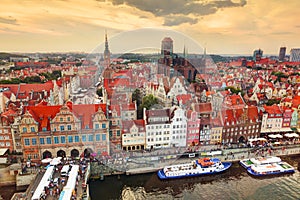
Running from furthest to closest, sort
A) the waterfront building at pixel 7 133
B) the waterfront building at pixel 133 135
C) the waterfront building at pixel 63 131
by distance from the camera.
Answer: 1. the waterfront building at pixel 133 135
2. the waterfront building at pixel 7 133
3. the waterfront building at pixel 63 131

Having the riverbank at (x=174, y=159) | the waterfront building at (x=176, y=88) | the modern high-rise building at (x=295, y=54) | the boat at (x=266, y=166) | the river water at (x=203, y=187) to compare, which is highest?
the modern high-rise building at (x=295, y=54)

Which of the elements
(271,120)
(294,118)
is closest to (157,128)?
(271,120)

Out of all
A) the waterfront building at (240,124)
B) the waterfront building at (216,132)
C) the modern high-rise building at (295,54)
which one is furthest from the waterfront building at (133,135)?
the modern high-rise building at (295,54)

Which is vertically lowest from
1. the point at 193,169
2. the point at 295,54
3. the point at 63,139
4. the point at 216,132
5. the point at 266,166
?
the point at 266,166

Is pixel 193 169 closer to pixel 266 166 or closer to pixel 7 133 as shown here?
pixel 266 166

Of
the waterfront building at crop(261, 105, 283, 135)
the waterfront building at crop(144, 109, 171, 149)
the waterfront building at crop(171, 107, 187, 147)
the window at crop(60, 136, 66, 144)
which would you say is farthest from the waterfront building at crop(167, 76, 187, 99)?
the window at crop(60, 136, 66, 144)

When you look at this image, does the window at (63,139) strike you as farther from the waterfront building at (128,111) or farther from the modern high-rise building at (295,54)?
the modern high-rise building at (295,54)
